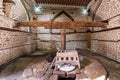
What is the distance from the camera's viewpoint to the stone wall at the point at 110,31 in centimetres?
616

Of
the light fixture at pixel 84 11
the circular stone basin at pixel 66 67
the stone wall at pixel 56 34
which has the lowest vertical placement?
the circular stone basin at pixel 66 67

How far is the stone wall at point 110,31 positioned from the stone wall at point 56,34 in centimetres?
303

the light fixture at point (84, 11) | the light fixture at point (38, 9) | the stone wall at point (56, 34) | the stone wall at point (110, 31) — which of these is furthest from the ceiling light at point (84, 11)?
the light fixture at point (38, 9)

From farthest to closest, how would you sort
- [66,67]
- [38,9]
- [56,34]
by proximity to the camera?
[56,34] → [38,9] → [66,67]

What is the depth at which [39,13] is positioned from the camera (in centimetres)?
1170

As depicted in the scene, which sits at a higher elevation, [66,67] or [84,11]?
[84,11]

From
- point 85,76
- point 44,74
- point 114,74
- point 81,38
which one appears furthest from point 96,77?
point 81,38

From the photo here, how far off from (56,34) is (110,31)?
223 inches

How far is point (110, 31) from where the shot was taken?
695 centimetres

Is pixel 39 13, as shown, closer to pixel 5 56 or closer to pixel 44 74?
pixel 5 56

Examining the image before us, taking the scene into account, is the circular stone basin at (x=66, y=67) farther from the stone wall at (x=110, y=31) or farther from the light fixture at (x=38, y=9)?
the light fixture at (x=38, y=9)

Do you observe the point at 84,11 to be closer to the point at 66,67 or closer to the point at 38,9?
the point at 38,9

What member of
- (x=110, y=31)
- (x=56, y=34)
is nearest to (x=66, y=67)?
(x=110, y=31)

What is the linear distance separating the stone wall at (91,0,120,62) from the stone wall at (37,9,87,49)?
9.96ft
